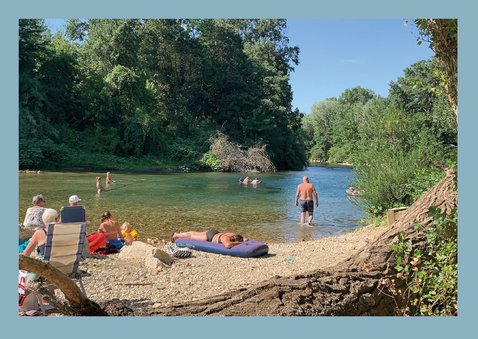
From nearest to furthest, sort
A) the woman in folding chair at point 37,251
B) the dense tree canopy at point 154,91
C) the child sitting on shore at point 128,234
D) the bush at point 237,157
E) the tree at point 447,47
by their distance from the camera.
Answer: the tree at point 447,47 → the woman in folding chair at point 37,251 → the child sitting on shore at point 128,234 → the dense tree canopy at point 154,91 → the bush at point 237,157

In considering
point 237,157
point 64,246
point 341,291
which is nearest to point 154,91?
point 237,157

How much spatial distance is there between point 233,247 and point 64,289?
502cm

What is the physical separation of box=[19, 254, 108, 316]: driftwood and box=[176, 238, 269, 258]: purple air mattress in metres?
4.56

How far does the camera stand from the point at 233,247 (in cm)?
833

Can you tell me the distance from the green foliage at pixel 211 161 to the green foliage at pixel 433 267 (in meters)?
35.3

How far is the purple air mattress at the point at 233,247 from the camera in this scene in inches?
323

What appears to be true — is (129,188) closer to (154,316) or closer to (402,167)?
(402,167)


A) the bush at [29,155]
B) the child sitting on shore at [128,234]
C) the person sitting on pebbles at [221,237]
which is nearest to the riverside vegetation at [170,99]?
the bush at [29,155]

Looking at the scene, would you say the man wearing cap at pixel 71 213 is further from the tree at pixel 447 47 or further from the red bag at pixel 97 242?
the tree at pixel 447 47

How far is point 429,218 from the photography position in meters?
3.98

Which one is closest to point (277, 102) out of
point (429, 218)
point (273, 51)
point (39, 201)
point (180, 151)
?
point (273, 51)

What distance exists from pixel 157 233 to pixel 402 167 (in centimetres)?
597

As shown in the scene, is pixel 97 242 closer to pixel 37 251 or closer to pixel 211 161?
pixel 37 251

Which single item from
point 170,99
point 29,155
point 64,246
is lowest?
point 64,246
